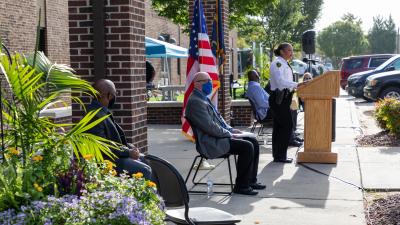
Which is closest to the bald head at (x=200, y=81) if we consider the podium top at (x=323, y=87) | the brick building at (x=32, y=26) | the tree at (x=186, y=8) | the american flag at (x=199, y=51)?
the american flag at (x=199, y=51)

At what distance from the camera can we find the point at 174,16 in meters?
18.1

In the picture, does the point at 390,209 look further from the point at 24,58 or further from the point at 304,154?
the point at 24,58

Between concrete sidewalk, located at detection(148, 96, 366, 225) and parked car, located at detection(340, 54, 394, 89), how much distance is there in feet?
60.9

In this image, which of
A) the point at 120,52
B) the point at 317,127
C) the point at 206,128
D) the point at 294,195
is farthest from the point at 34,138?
the point at 317,127

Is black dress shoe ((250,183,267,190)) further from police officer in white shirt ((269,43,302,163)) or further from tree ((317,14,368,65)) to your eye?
tree ((317,14,368,65))

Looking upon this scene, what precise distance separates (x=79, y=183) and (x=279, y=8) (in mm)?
38413

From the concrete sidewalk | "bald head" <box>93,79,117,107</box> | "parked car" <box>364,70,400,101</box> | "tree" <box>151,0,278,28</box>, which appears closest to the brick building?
"tree" <box>151,0,278,28</box>

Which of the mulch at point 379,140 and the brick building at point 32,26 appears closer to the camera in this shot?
the mulch at point 379,140

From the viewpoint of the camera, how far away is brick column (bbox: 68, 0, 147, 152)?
707cm

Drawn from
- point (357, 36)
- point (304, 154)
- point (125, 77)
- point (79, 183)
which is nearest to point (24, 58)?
point (79, 183)

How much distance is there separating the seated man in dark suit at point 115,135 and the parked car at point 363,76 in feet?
66.8

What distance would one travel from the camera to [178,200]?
5.06 m

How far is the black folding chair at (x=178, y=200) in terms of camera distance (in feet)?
14.8

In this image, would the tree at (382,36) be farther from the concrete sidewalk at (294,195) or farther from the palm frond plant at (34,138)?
the palm frond plant at (34,138)
